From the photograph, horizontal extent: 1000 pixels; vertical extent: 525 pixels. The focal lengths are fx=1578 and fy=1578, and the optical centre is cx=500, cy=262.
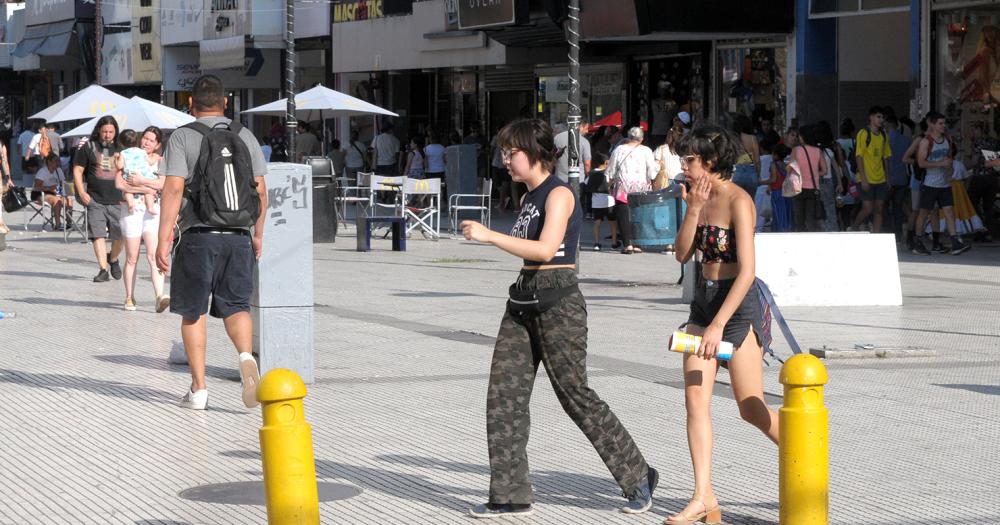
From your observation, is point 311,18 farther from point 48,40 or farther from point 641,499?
point 641,499

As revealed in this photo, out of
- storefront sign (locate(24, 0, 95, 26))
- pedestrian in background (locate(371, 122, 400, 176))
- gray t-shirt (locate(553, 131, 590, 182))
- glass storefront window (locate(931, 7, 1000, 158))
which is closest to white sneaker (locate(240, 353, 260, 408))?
gray t-shirt (locate(553, 131, 590, 182))

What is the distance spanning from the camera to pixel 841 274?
14219mm

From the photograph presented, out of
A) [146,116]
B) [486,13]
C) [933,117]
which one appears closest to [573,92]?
[933,117]

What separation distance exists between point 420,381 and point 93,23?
4565 cm

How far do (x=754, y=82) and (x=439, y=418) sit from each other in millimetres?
19592

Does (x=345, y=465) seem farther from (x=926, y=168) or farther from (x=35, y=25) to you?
(x=35, y=25)

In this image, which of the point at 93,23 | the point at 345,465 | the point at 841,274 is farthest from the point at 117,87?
the point at 345,465

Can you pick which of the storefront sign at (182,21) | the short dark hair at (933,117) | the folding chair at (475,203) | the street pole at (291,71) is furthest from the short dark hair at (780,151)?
the storefront sign at (182,21)

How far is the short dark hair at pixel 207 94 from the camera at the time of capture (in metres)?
8.84

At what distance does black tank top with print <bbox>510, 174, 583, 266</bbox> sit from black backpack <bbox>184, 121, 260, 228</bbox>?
264 centimetres

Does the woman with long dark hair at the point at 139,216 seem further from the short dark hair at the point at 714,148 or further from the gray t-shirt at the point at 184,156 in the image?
the short dark hair at the point at 714,148

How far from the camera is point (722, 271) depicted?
6.14m

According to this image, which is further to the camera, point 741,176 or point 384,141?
point 384,141

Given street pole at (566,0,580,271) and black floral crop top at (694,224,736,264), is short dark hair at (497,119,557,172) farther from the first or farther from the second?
street pole at (566,0,580,271)
